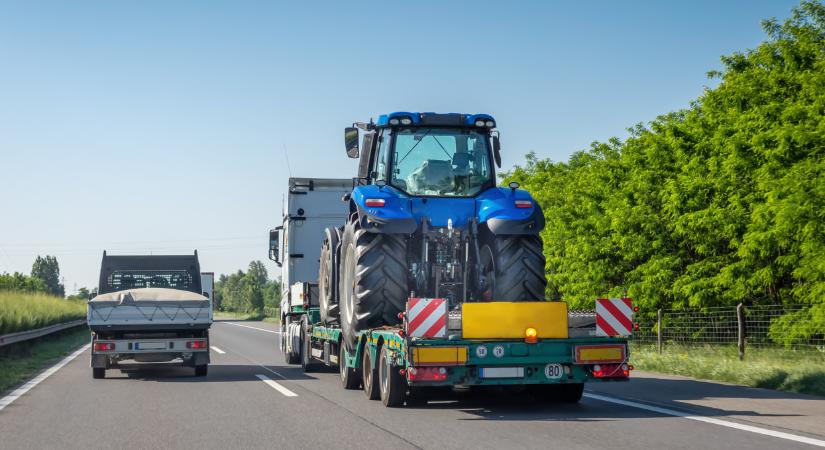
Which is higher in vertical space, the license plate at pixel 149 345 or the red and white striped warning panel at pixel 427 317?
the red and white striped warning panel at pixel 427 317

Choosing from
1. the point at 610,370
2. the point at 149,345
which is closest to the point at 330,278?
the point at 149,345

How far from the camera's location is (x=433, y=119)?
12.6m

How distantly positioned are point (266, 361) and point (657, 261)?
19.4 m

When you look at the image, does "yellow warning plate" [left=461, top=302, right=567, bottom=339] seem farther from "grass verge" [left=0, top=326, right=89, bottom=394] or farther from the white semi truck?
the white semi truck

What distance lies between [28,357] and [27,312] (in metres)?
6.53

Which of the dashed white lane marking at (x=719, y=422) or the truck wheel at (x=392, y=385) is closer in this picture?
the dashed white lane marking at (x=719, y=422)

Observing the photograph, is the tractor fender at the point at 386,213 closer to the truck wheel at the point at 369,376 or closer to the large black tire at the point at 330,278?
the truck wheel at the point at 369,376

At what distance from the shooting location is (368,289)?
1178 cm

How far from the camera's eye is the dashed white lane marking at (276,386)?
44.3 ft

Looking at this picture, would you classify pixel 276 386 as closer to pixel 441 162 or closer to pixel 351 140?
pixel 351 140

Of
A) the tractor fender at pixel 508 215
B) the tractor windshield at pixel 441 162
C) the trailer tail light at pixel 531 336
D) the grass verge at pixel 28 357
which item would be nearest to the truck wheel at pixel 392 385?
the trailer tail light at pixel 531 336

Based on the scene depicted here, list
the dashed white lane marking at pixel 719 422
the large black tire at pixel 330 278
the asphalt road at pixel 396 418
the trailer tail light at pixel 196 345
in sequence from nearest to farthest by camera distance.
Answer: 1. the dashed white lane marking at pixel 719 422
2. the asphalt road at pixel 396 418
3. the large black tire at pixel 330 278
4. the trailer tail light at pixel 196 345

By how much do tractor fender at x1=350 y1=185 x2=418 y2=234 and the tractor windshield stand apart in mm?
515

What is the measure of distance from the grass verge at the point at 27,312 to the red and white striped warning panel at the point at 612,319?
56.7ft
